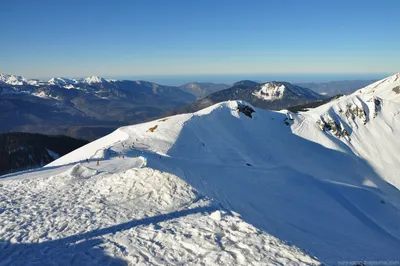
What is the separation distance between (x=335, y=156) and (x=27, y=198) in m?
69.9

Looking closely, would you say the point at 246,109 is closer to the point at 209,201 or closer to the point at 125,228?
the point at 209,201

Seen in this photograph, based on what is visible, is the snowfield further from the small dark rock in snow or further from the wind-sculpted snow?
the small dark rock in snow

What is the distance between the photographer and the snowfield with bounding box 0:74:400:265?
14.1m

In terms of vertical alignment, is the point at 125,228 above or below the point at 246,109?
above

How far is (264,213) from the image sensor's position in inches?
1175

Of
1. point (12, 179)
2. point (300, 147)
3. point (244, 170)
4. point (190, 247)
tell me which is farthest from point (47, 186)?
point (300, 147)

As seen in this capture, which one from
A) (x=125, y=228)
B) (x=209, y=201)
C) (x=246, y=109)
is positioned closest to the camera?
(x=125, y=228)

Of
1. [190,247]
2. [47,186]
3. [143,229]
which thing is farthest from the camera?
[47,186]

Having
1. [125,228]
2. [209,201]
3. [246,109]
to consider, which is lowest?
[209,201]

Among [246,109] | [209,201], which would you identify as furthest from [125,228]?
[246,109]

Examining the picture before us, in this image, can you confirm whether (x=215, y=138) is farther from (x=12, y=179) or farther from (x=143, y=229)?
(x=143, y=229)

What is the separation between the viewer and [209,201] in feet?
71.2

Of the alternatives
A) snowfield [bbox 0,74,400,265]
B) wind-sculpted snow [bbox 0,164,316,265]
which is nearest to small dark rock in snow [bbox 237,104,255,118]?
snowfield [bbox 0,74,400,265]

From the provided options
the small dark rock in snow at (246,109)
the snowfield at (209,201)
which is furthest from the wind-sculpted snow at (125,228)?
the small dark rock in snow at (246,109)
